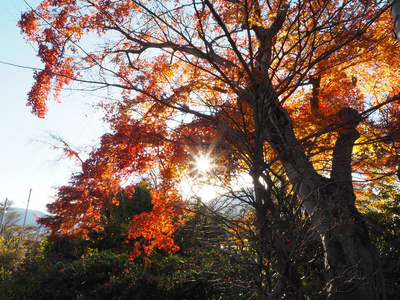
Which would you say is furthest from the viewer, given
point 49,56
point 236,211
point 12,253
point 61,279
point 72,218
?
point 12,253

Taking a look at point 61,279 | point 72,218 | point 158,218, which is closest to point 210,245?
point 158,218

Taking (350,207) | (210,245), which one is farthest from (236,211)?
(350,207)

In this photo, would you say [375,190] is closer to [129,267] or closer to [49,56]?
[129,267]

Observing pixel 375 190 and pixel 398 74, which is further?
pixel 375 190

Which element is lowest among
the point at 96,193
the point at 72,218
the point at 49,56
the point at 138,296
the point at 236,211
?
the point at 138,296

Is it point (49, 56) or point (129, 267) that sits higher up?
point (49, 56)

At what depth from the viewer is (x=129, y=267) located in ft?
25.8

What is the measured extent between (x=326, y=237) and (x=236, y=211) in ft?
8.93

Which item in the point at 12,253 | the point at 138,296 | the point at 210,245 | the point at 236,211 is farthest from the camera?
the point at 12,253

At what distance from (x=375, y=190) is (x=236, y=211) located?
29.5ft

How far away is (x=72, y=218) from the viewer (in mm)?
11414

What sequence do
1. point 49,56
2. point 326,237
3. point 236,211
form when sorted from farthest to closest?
point 49,56 → point 326,237 → point 236,211

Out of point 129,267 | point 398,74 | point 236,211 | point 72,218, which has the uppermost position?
point 398,74

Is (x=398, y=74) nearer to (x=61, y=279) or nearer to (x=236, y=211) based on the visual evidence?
(x=236, y=211)
